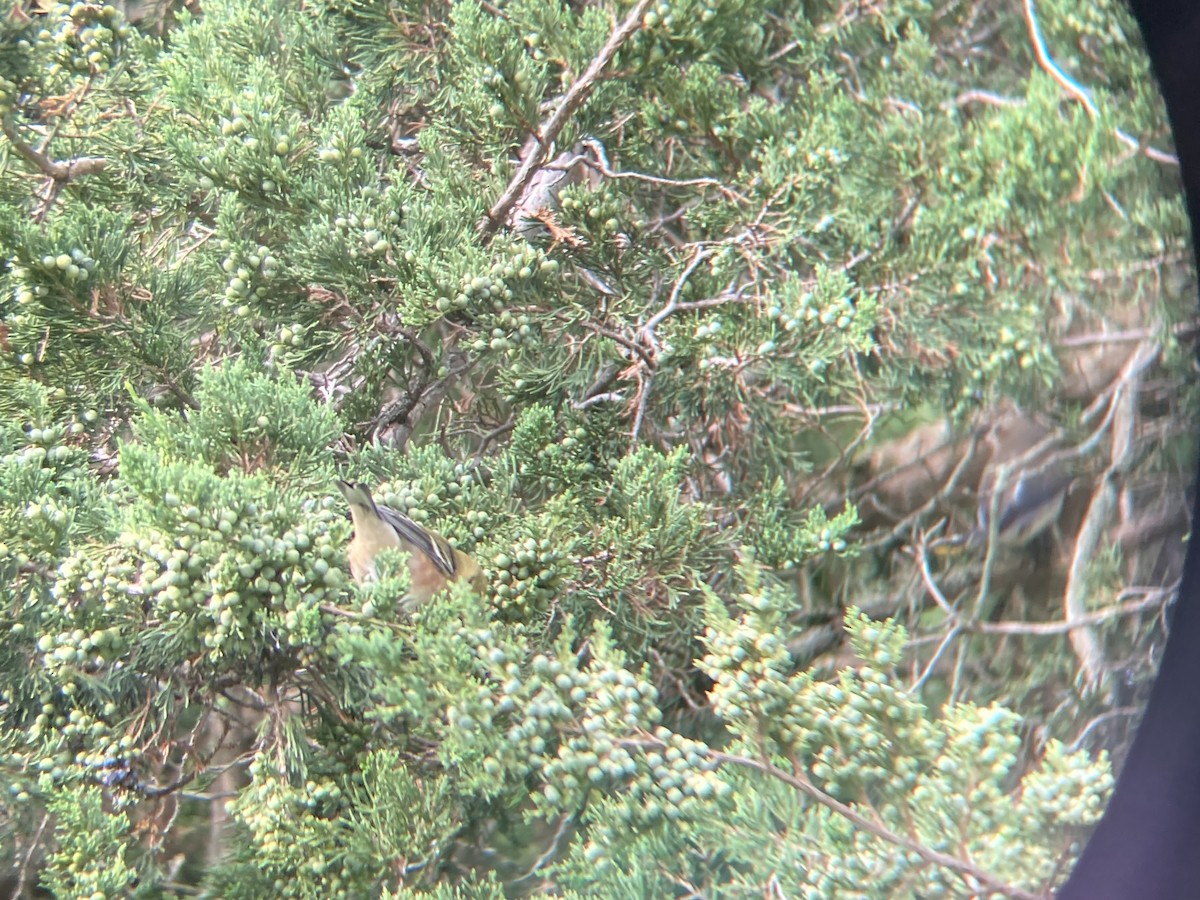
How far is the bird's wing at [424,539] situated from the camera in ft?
1.58

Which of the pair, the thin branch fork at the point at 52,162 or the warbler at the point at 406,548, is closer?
the warbler at the point at 406,548

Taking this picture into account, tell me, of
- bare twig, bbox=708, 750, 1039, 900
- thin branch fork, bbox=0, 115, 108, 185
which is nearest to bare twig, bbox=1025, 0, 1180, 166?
bare twig, bbox=708, 750, 1039, 900

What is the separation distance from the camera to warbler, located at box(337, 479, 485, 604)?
0.44m

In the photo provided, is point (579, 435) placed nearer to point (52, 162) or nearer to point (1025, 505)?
point (1025, 505)

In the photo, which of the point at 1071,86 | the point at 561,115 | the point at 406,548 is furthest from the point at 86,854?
the point at 1071,86

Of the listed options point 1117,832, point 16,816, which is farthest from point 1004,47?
point 16,816

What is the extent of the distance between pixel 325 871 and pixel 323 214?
37 centimetres

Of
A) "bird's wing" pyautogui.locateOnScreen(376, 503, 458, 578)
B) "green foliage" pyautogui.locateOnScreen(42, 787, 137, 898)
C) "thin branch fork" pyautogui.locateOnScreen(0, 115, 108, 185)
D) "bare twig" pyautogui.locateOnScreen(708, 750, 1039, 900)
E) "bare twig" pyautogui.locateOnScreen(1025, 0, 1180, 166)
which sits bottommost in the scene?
"green foliage" pyautogui.locateOnScreen(42, 787, 137, 898)

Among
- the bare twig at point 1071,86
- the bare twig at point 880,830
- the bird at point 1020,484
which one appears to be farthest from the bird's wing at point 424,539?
the bare twig at point 1071,86

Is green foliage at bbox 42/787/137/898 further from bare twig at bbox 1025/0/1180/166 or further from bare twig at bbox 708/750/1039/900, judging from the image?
bare twig at bbox 1025/0/1180/166

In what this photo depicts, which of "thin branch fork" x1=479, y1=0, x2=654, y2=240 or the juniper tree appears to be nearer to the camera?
A: the juniper tree

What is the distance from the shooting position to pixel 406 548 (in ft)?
1.53

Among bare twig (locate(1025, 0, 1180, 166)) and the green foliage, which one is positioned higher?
bare twig (locate(1025, 0, 1180, 166))

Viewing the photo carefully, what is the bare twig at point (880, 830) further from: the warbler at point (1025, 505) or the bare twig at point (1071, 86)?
the bare twig at point (1071, 86)
